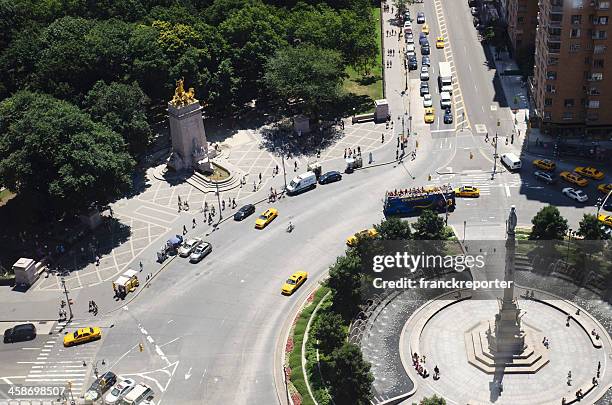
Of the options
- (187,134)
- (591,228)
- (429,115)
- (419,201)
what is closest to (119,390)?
(419,201)

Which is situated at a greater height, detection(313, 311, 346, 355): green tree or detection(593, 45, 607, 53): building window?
detection(593, 45, 607, 53): building window

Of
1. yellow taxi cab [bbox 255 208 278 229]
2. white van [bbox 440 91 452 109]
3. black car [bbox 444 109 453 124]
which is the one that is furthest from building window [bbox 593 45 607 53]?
yellow taxi cab [bbox 255 208 278 229]

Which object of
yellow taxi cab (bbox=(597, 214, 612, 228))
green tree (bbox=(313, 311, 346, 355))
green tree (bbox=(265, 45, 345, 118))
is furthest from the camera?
green tree (bbox=(265, 45, 345, 118))

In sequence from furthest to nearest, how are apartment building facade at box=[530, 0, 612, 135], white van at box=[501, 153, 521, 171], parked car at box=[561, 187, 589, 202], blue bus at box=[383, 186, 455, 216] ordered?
white van at box=[501, 153, 521, 171] < apartment building facade at box=[530, 0, 612, 135] < parked car at box=[561, 187, 589, 202] < blue bus at box=[383, 186, 455, 216]

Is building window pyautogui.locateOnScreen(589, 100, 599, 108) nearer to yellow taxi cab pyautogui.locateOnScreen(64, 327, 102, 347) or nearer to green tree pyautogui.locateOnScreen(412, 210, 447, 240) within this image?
green tree pyautogui.locateOnScreen(412, 210, 447, 240)

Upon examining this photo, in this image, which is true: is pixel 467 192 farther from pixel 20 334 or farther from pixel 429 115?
pixel 20 334

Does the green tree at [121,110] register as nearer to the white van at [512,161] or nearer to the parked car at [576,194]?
the white van at [512,161]

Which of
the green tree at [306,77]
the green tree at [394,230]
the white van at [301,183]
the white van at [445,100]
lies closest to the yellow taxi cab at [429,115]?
the white van at [445,100]
